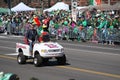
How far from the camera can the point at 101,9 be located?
1815 inches

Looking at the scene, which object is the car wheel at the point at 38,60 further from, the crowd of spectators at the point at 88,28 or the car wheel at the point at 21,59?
the crowd of spectators at the point at 88,28

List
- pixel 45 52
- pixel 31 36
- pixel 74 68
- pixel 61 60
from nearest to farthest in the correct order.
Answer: pixel 45 52 < pixel 74 68 < pixel 61 60 < pixel 31 36

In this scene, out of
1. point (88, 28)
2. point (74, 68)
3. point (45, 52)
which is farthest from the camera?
point (88, 28)

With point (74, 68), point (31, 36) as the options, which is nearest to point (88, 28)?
point (31, 36)

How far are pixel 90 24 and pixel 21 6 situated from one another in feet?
95.9

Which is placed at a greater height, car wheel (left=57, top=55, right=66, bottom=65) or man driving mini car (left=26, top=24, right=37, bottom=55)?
man driving mini car (left=26, top=24, right=37, bottom=55)

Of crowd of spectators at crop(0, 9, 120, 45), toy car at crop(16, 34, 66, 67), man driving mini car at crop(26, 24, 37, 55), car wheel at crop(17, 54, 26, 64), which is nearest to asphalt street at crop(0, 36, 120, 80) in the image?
car wheel at crop(17, 54, 26, 64)

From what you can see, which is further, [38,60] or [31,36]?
[31,36]

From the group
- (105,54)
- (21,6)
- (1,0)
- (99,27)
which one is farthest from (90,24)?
(1,0)

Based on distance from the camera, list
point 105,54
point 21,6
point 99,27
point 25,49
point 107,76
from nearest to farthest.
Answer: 1. point 107,76
2. point 25,49
3. point 105,54
4. point 99,27
5. point 21,6

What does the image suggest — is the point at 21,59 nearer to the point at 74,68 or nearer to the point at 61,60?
the point at 61,60

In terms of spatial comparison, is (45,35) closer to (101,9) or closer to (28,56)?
(28,56)

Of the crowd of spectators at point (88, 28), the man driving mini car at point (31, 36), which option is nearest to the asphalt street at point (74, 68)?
the man driving mini car at point (31, 36)

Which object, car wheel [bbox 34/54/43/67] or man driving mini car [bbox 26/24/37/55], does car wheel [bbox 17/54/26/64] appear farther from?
car wheel [bbox 34/54/43/67]
